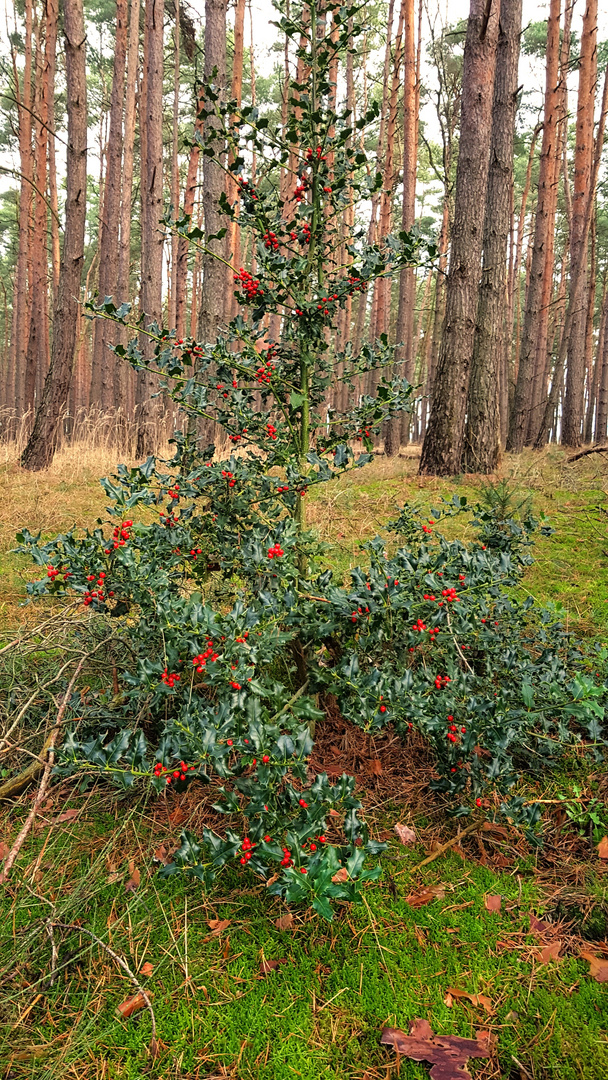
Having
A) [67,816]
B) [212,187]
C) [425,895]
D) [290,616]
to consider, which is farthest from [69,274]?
[425,895]

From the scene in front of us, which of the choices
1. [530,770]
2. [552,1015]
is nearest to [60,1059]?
[552,1015]

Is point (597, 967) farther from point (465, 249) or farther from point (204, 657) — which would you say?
point (465, 249)

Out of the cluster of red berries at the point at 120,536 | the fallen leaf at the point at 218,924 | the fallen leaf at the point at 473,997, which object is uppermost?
the cluster of red berries at the point at 120,536

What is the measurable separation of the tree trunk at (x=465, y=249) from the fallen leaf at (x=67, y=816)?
6.10 metres

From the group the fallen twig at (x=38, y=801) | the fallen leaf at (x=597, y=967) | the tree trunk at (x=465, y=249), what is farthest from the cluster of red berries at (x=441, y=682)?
the tree trunk at (x=465, y=249)

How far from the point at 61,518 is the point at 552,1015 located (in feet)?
17.5

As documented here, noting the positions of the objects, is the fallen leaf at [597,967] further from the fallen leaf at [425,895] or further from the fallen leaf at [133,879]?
the fallen leaf at [133,879]

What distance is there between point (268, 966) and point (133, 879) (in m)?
0.54

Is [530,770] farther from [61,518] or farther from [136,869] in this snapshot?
[61,518]

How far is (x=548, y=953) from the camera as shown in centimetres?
183

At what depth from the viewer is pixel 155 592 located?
2.18 metres

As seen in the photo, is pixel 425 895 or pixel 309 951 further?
pixel 425 895

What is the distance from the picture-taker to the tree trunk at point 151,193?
1008cm

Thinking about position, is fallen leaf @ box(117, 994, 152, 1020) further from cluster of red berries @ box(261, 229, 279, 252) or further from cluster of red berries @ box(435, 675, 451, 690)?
cluster of red berries @ box(261, 229, 279, 252)
